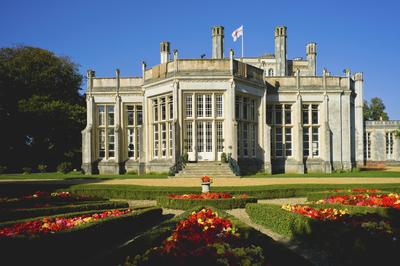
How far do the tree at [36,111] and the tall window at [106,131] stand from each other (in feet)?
22.0

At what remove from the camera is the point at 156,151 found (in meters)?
32.6

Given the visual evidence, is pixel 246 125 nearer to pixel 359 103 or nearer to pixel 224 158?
pixel 224 158

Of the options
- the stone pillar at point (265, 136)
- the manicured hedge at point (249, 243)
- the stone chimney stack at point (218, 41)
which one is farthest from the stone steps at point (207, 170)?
the manicured hedge at point (249, 243)

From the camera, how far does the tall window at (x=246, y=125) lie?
31281 millimetres

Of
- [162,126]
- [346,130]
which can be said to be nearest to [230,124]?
[162,126]

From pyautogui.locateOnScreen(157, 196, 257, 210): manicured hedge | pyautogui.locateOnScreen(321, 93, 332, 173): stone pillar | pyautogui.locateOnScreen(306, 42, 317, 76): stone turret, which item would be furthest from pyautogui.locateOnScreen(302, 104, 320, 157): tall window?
pyautogui.locateOnScreen(157, 196, 257, 210): manicured hedge

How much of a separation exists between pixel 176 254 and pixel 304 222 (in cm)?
463

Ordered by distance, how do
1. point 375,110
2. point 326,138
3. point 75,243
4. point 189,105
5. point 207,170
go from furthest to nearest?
point 375,110
point 326,138
point 189,105
point 207,170
point 75,243

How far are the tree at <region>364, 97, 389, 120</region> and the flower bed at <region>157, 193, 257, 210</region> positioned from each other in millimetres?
83877

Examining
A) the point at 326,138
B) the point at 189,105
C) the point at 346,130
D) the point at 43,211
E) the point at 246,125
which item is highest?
the point at 189,105

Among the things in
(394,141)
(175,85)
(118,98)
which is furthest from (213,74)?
(394,141)

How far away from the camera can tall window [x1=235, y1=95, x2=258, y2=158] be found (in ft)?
103

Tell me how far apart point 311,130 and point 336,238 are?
Result: 29.3m

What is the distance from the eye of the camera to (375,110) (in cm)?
9094
